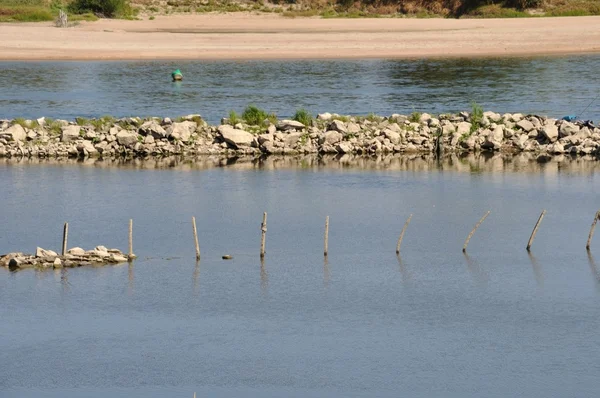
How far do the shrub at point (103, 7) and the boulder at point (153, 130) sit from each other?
67.7 meters

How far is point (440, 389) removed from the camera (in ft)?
93.2

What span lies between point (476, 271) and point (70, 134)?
2937cm

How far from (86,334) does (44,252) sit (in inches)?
288

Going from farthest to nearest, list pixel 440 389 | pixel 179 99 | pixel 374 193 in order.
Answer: pixel 179 99 < pixel 374 193 < pixel 440 389

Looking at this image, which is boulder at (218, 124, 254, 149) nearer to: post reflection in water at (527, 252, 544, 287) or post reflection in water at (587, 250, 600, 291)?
post reflection in water at (527, 252, 544, 287)

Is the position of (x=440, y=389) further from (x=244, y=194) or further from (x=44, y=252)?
(x=244, y=194)

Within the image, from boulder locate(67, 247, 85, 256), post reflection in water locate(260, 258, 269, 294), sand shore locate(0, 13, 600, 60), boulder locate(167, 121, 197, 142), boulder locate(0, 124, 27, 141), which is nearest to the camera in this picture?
post reflection in water locate(260, 258, 269, 294)

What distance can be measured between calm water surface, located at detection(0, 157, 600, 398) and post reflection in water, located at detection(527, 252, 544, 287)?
66mm

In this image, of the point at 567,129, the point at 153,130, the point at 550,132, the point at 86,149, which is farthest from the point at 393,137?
the point at 86,149

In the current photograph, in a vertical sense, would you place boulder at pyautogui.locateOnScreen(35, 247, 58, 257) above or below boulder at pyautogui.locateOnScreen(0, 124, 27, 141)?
below

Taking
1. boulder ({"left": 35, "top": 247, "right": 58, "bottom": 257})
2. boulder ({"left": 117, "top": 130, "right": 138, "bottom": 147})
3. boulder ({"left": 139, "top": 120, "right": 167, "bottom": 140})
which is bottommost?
boulder ({"left": 35, "top": 247, "right": 58, "bottom": 257})

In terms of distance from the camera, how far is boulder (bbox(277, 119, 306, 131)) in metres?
61.9

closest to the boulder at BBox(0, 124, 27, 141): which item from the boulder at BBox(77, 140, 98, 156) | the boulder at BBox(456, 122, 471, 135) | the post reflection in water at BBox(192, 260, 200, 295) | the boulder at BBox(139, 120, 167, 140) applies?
the boulder at BBox(77, 140, 98, 156)

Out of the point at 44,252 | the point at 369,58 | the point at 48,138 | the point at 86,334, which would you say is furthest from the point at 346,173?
the point at 369,58
